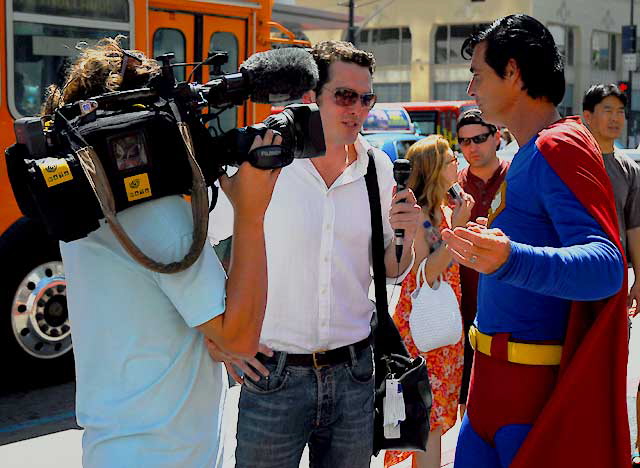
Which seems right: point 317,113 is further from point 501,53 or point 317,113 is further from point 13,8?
point 13,8

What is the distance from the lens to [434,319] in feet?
13.2

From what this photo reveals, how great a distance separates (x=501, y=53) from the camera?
8.89 feet

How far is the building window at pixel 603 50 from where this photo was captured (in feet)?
180

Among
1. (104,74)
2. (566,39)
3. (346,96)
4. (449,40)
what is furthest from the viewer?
(566,39)

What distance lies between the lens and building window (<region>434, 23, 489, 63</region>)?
5238cm

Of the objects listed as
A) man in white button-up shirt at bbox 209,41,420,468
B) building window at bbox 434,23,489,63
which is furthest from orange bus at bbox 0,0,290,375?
building window at bbox 434,23,489,63

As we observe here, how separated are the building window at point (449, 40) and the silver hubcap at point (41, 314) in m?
47.5

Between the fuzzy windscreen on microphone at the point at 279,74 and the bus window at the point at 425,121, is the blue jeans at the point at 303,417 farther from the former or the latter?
the bus window at the point at 425,121

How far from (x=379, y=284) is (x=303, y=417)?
53 centimetres

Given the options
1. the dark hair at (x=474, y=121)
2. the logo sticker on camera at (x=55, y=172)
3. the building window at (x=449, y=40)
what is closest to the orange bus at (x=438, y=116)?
the building window at (x=449, y=40)

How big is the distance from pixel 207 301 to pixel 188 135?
0.37m

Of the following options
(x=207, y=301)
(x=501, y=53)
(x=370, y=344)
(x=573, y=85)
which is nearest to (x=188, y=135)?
(x=207, y=301)

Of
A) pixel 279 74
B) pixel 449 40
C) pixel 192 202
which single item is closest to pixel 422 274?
pixel 279 74

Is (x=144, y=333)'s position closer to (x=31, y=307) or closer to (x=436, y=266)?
(x=436, y=266)
